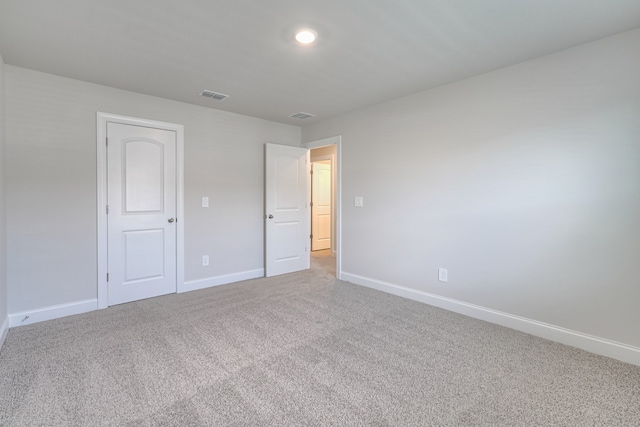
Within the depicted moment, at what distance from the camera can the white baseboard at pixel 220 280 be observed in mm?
3818

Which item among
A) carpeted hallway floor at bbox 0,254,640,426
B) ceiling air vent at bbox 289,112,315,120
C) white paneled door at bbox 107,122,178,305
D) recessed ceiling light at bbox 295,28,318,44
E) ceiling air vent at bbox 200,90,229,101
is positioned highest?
ceiling air vent at bbox 289,112,315,120

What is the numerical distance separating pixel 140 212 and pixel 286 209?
6.44 ft

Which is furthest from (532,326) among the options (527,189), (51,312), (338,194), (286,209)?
(51,312)

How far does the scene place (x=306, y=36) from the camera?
7.21 feet

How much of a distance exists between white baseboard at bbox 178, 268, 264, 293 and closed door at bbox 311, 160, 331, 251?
252 centimetres

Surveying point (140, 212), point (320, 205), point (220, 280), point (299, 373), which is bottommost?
point (299, 373)

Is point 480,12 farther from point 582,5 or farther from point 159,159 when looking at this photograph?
point 159,159

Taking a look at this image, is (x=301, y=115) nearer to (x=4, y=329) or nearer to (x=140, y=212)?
(x=140, y=212)

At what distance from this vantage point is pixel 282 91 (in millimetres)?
3301

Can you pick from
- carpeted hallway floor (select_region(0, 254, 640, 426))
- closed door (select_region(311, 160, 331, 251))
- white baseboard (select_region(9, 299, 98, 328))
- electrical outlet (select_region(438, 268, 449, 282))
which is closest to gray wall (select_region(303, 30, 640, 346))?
electrical outlet (select_region(438, 268, 449, 282))

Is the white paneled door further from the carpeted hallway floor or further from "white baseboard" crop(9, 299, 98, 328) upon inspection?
the carpeted hallway floor

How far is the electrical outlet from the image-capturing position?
320 centimetres

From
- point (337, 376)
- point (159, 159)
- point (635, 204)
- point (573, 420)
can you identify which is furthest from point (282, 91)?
point (573, 420)

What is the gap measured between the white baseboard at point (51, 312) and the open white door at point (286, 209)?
2112 millimetres
